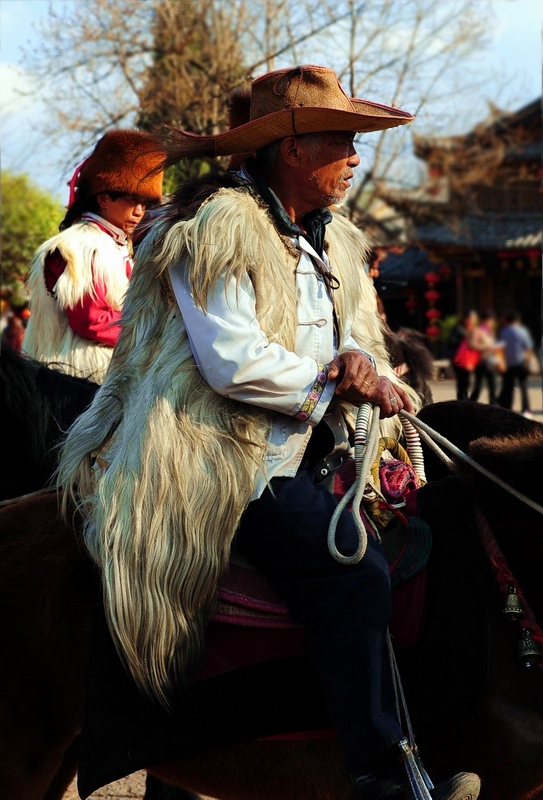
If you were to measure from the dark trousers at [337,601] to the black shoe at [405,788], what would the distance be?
0.05 metres

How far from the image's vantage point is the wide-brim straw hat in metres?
2.47

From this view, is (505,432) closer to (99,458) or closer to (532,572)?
(532,572)

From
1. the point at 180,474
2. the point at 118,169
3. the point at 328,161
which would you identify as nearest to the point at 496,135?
the point at 118,169

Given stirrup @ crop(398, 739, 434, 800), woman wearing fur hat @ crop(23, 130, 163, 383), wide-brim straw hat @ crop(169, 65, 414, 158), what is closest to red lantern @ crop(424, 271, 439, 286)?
woman wearing fur hat @ crop(23, 130, 163, 383)

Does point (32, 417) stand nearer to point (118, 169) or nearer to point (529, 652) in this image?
point (118, 169)

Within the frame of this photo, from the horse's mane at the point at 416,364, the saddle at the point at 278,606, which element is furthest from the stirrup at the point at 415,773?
the horse's mane at the point at 416,364

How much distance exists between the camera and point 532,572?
2.33 meters

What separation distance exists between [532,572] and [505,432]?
605 mm

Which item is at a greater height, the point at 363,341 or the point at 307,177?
the point at 307,177

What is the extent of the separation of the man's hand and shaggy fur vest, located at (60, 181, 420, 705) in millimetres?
156

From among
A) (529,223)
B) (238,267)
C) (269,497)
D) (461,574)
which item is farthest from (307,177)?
(529,223)

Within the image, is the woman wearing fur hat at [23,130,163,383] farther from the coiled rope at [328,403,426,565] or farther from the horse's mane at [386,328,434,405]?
the coiled rope at [328,403,426,565]

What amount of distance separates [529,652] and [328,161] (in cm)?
135

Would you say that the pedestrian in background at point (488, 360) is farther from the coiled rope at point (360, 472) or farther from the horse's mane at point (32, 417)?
the coiled rope at point (360, 472)
